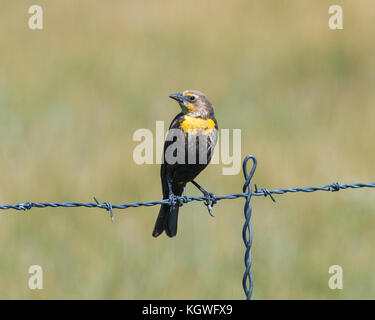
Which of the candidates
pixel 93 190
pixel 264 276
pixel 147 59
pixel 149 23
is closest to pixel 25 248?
pixel 93 190

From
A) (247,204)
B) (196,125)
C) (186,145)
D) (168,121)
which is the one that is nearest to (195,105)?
(196,125)

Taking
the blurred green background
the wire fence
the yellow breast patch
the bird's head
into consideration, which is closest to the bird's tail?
the blurred green background

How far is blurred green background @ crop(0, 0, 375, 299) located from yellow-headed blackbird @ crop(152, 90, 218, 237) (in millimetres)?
613

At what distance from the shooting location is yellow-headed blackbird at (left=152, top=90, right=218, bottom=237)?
6.17m

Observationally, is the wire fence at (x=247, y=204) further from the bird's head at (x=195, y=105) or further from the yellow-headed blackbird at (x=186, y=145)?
the bird's head at (x=195, y=105)

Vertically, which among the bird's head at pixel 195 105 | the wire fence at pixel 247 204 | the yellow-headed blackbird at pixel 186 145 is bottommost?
the wire fence at pixel 247 204

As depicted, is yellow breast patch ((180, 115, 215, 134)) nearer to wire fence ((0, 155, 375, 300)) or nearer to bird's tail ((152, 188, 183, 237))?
bird's tail ((152, 188, 183, 237))

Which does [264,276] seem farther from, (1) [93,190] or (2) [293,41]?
(2) [293,41]

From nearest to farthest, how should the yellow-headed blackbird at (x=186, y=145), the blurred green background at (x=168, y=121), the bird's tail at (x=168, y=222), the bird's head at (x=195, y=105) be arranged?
the yellow-headed blackbird at (x=186, y=145) → the bird's head at (x=195, y=105) → the bird's tail at (x=168, y=222) → the blurred green background at (x=168, y=121)

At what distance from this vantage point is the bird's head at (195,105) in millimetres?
6348

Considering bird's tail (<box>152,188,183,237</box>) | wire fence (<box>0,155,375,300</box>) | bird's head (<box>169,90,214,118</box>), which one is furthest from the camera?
bird's tail (<box>152,188,183,237</box>)

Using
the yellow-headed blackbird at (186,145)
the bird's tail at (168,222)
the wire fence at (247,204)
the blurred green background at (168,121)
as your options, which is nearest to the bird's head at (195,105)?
the yellow-headed blackbird at (186,145)

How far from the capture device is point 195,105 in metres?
6.38

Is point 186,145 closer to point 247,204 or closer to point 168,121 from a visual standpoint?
point 247,204
